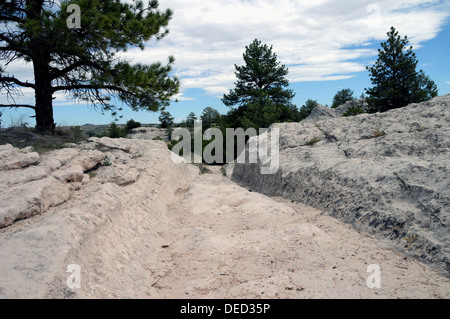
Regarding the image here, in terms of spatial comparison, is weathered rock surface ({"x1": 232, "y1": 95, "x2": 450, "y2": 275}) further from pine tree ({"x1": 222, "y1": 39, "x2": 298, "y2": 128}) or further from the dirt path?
pine tree ({"x1": 222, "y1": 39, "x2": 298, "y2": 128})

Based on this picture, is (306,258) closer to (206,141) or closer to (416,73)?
(206,141)

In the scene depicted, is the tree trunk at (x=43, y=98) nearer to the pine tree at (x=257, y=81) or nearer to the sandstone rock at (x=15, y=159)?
the sandstone rock at (x=15, y=159)

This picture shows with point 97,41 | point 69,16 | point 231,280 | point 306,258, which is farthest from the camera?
point 97,41

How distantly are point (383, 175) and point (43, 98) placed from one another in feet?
34.0

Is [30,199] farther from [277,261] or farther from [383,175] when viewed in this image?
[383,175]

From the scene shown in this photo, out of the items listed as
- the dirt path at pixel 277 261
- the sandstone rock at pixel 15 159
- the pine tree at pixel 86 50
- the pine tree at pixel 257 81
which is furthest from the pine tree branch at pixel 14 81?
the pine tree at pixel 257 81

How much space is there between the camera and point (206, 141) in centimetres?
2294

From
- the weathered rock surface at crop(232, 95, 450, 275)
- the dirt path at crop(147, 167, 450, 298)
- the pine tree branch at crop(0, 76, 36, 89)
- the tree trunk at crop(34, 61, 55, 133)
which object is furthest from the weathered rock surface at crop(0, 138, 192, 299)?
the pine tree branch at crop(0, 76, 36, 89)

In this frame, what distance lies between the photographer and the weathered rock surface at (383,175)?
4594 mm

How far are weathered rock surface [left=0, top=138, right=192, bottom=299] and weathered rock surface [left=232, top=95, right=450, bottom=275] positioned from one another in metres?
3.30

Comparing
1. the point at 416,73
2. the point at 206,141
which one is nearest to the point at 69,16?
the point at 206,141

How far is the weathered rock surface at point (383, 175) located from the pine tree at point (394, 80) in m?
13.6

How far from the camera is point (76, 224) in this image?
13.1 feet
